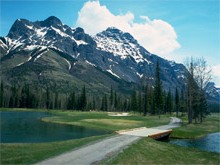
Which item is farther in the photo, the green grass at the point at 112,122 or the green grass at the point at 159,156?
the green grass at the point at 112,122

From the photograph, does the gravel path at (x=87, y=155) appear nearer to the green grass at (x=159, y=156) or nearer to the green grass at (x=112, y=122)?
the green grass at (x=159, y=156)

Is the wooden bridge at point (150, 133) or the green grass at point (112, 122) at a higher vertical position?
the green grass at point (112, 122)

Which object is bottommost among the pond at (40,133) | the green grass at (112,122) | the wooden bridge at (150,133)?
the pond at (40,133)

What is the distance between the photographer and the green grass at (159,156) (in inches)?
1034

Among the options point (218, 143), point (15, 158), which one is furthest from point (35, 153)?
point (218, 143)

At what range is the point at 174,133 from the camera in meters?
59.1

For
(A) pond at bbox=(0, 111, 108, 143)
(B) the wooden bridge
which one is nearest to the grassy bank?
(B) the wooden bridge

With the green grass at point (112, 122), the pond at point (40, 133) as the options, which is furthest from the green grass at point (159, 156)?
the green grass at point (112, 122)

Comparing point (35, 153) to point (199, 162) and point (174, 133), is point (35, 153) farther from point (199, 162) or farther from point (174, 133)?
point (174, 133)

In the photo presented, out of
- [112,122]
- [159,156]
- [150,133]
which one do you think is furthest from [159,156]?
[112,122]

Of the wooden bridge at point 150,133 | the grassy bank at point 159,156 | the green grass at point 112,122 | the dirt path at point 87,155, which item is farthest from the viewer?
the green grass at point 112,122

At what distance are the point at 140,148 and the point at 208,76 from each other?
61937 millimetres

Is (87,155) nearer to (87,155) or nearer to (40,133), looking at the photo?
(87,155)

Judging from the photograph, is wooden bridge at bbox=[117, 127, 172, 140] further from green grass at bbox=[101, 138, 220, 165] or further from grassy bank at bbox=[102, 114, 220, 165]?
green grass at bbox=[101, 138, 220, 165]
